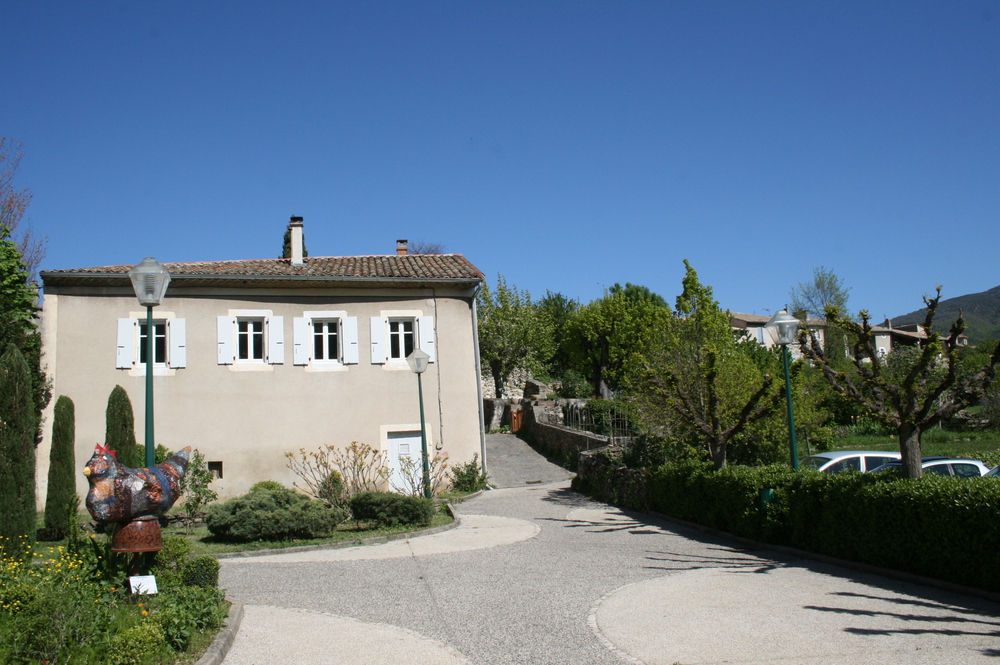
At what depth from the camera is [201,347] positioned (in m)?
19.3

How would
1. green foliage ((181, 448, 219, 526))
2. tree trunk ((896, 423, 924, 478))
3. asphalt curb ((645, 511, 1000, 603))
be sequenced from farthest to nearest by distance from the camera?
1. green foliage ((181, 448, 219, 526))
2. tree trunk ((896, 423, 924, 478))
3. asphalt curb ((645, 511, 1000, 603))

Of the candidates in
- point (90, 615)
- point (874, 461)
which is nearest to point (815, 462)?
point (874, 461)

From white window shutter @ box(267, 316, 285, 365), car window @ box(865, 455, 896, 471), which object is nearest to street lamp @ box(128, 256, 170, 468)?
white window shutter @ box(267, 316, 285, 365)

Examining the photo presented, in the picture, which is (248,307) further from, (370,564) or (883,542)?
(883,542)

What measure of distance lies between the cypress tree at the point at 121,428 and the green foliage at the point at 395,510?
5020mm

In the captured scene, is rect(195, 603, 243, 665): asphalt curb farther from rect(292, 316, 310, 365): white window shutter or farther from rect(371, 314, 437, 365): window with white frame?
rect(371, 314, 437, 365): window with white frame

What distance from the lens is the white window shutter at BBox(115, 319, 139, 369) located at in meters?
18.8

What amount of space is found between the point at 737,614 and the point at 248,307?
1558 cm

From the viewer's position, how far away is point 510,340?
132ft

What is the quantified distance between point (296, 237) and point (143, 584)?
16286 millimetres

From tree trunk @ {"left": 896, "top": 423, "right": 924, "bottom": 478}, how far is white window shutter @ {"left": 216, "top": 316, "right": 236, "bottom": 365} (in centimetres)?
1547

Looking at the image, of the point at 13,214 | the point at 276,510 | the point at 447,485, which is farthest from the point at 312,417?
the point at 13,214

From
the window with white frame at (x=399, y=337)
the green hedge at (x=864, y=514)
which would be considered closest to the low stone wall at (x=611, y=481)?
the green hedge at (x=864, y=514)

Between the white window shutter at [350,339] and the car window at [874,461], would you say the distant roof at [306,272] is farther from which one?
the car window at [874,461]
